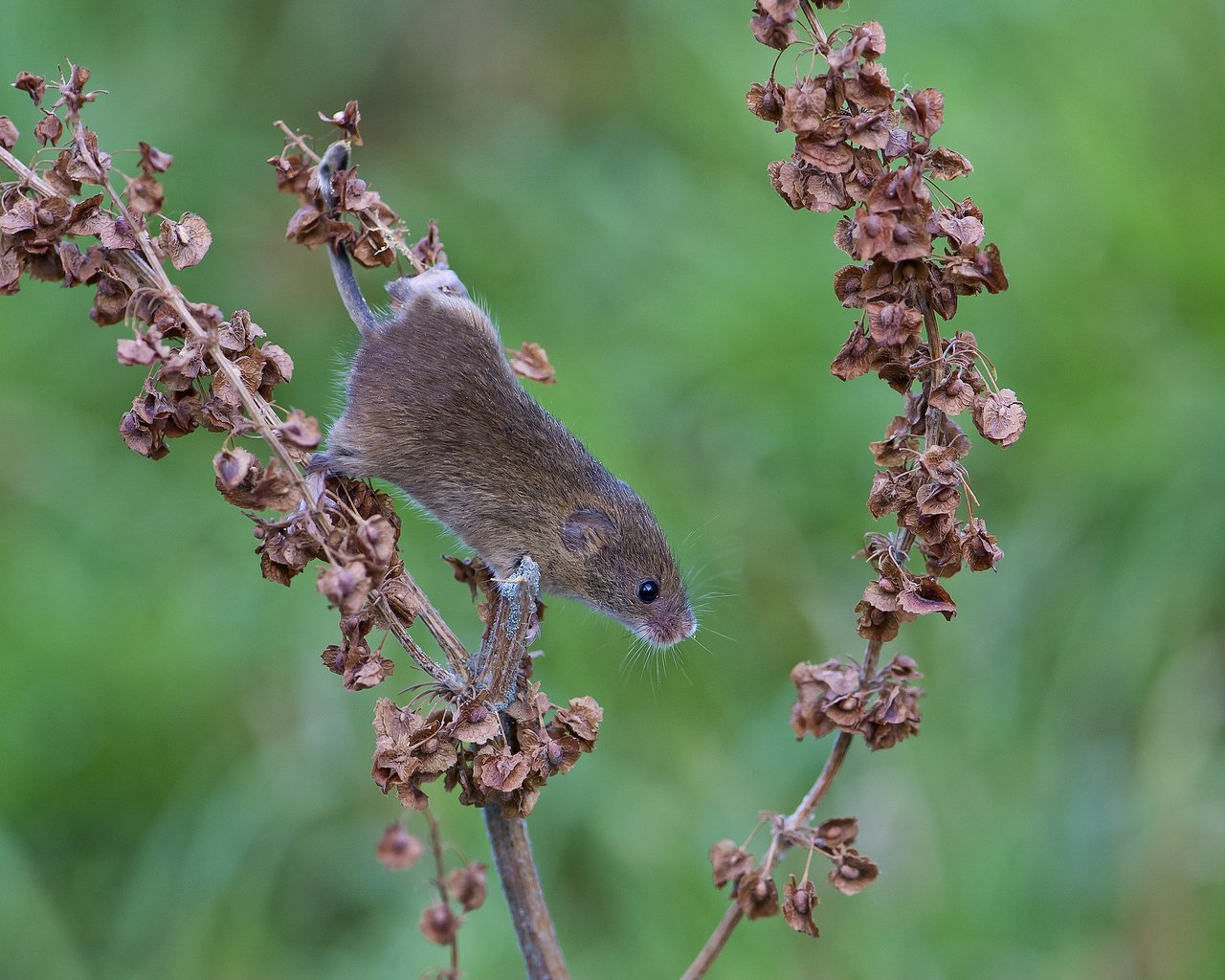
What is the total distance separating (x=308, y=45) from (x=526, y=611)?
4367 millimetres

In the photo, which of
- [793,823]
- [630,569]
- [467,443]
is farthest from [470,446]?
[793,823]

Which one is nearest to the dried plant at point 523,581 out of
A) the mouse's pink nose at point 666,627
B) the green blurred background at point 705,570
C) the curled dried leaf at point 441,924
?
the curled dried leaf at point 441,924

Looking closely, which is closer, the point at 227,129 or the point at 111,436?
the point at 111,436

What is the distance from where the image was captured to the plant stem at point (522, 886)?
138 cm

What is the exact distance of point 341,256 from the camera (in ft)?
5.94

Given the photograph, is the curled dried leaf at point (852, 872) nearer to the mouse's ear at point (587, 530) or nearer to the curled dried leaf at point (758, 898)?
the curled dried leaf at point (758, 898)

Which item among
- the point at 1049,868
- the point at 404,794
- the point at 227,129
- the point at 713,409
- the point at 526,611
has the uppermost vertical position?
the point at 227,129

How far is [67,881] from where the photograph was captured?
11.4 feet

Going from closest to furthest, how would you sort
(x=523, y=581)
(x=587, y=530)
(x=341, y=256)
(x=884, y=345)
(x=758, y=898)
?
(x=884, y=345) → (x=758, y=898) → (x=523, y=581) → (x=341, y=256) → (x=587, y=530)

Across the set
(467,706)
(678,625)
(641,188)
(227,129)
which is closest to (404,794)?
(467,706)

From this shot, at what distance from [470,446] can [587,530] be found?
300 millimetres

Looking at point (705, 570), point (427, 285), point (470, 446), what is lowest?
point (470, 446)

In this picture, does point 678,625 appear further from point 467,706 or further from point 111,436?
point 111,436

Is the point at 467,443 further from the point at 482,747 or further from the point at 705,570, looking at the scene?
the point at 705,570
